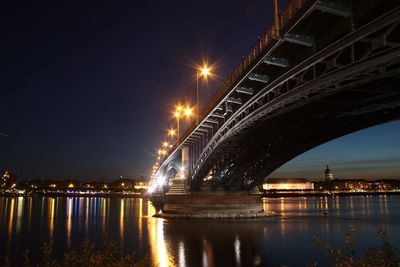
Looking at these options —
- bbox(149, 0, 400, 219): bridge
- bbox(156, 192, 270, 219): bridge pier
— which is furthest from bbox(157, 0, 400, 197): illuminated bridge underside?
bbox(156, 192, 270, 219): bridge pier

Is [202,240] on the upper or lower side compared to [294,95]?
lower

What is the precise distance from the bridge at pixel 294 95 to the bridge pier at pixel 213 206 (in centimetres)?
19

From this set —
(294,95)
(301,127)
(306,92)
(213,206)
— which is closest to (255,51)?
(294,95)

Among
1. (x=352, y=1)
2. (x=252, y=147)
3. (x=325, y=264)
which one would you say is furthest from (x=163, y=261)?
(x=252, y=147)

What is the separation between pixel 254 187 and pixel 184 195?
10690 mm

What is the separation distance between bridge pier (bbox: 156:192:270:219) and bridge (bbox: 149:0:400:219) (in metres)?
0.19

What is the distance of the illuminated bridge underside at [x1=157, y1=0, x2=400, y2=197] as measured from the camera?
55.8 ft

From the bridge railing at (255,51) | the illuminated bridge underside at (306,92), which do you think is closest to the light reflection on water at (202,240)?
the illuminated bridge underside at (306,92)

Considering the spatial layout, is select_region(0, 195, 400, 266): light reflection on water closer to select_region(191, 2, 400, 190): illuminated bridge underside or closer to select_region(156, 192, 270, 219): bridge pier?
select_region(156, 192, 270, 219): bridge pier

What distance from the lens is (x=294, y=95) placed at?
73.9 ft

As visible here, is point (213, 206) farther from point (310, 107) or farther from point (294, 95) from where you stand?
point (294, 95)

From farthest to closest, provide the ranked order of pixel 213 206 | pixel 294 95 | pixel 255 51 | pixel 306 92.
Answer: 1. pixel 213 206
2. pixel 255 51
3. pixel 294 95
4. pixel 306 92

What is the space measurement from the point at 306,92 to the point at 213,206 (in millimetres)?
34174

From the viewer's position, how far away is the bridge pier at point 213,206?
52438mm
